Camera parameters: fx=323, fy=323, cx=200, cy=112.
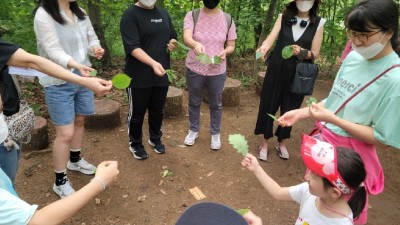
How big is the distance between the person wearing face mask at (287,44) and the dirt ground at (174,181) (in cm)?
67

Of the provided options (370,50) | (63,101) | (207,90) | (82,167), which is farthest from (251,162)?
(82,167)

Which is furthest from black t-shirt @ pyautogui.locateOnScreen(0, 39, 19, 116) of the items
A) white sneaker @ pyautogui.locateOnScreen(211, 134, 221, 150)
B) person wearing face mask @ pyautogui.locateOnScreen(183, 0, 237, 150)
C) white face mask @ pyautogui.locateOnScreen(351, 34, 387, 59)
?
white sneaker @ pyautogui.locateOnScreen(211, 134, 221, 150)

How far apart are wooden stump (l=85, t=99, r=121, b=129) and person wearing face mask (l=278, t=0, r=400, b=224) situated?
124 inches

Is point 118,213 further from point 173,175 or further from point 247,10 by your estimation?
point 247,10

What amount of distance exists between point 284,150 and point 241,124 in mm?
1109

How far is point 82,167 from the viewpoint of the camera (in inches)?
139

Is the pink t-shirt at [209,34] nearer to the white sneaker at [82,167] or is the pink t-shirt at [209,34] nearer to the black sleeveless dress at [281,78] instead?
the black sleeveless dress at [281,78]

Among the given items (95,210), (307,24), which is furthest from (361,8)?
(95,210)

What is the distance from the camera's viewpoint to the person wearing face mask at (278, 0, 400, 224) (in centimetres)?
170

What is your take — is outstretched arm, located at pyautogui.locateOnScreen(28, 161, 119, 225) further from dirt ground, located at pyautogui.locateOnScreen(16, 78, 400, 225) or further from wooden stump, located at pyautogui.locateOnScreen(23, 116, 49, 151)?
wooden stump, located at pyautogui.locateOnScreen(23, 116, 49, 151)

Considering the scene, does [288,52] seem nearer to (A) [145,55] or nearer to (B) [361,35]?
(A) [145,55]

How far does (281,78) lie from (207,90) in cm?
90

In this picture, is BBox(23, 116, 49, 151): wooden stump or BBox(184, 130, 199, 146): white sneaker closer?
BBox(23, 116, 49, 151): wooden stump

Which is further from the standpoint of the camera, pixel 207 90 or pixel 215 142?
pixel 215 142
